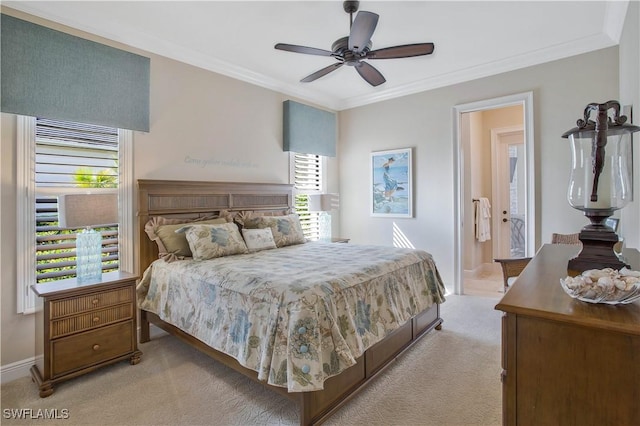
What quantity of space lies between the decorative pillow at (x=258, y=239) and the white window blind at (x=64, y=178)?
47.4 inches

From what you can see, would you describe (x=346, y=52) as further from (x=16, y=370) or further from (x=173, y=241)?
(x=16, y=370)

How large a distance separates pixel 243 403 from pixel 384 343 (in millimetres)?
1051

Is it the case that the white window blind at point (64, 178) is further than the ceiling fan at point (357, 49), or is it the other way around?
the white window blind at point (64, 178)

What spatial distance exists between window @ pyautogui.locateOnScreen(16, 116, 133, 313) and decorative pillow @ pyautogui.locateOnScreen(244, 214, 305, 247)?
1244 millimetres

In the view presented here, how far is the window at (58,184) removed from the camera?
253 centimetres

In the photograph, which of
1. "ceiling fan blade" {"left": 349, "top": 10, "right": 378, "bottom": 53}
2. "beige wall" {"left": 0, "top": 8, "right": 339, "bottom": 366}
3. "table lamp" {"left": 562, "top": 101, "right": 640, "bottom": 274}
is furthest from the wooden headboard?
"table lamp" {"left": 562, "top": 101, "right": 640, "bottom": 274}

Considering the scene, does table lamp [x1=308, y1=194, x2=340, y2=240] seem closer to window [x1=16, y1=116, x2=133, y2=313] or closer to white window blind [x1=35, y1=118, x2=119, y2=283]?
window [x1=16, y1=116, x2=133, y2=313]

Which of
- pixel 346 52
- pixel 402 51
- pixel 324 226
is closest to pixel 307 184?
pixel 324 226

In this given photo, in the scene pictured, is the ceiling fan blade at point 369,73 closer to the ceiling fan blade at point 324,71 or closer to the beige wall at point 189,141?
the ceiling fan blade at point 324,71

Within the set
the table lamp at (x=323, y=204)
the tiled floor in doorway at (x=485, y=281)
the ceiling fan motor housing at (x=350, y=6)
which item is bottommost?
the tiled floor in doorway at (x=485, y=281)

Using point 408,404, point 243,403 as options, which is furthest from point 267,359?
point 408,404

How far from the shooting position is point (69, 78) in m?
2.69

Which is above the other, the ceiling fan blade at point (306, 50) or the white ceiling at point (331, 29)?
the white ceiling at point (331, 29)

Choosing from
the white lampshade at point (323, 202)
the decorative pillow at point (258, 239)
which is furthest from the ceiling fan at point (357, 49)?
the white lampshade at point (323, 202)
